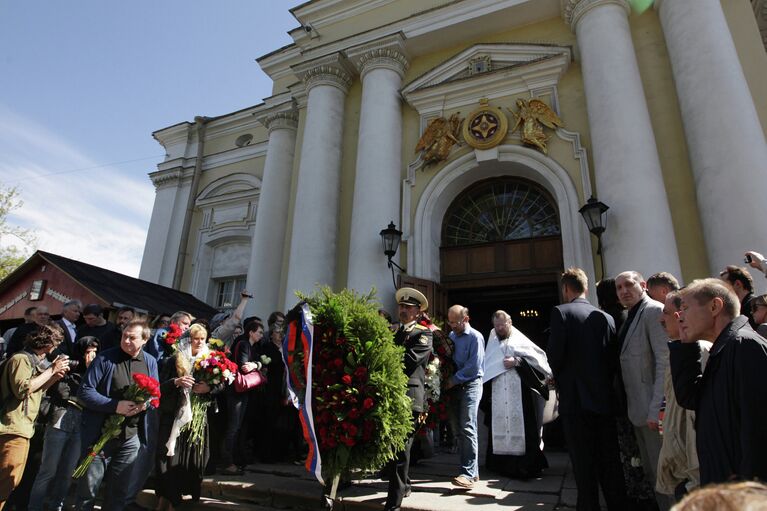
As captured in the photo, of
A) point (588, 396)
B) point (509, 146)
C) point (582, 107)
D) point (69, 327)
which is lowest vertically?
point (588, 396)

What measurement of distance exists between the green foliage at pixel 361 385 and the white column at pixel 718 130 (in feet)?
19.5

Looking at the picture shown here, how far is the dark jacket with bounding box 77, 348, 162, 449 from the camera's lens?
3.71 m

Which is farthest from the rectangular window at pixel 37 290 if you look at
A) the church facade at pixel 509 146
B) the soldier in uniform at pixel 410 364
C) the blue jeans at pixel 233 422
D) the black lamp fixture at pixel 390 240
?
the soldier in uniform at pixel 410 364

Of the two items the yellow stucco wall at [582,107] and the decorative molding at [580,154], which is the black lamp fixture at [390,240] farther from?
the decorative molding at [580,154]

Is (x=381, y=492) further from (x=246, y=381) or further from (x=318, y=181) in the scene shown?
(x=318, y=181)

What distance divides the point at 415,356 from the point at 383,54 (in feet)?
31.4

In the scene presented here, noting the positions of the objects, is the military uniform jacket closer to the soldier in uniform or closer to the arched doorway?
the soldier in uniform

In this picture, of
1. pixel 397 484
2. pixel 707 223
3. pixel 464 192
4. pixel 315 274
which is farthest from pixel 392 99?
pixel 397 484

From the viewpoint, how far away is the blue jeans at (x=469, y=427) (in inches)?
183

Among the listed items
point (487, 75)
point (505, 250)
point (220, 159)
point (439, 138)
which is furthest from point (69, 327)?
point (220, 159)

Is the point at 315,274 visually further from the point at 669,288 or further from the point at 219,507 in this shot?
the point at 669,288

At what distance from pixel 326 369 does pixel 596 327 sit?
2.32m

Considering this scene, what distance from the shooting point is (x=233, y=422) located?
544 cm

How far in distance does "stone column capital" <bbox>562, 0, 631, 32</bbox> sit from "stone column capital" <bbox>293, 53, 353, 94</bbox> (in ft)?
18.1
